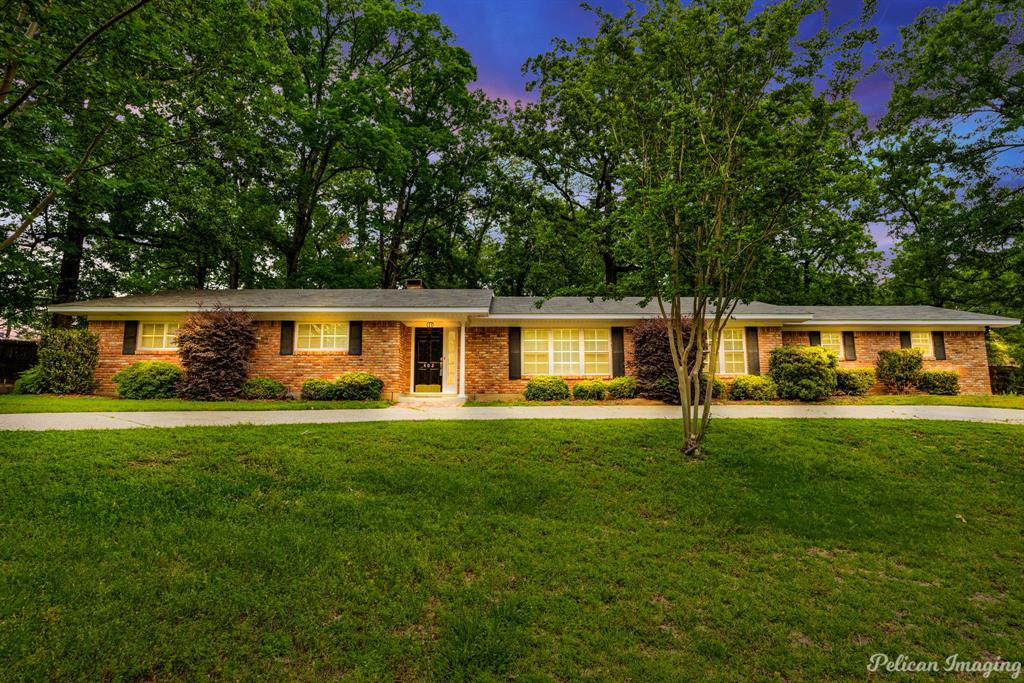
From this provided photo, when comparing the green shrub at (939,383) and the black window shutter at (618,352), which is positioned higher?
the black window shutter at (618,352)

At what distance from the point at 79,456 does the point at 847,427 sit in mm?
12489

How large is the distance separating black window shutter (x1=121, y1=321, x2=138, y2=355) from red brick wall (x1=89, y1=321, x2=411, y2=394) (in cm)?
12

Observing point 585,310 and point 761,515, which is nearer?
point 761,515

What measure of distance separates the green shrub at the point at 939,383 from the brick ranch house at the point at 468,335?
70 centimetres

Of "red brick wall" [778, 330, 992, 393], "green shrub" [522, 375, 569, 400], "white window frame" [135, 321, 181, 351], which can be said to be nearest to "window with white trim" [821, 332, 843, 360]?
"red brick wall" [778, 330, 992, 393]

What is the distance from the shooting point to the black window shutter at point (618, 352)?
13828 mm

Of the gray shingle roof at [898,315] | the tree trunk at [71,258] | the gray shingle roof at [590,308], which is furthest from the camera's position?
the tree trunk at [71,258]

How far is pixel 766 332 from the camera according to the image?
14.1 meters

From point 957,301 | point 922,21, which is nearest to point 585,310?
point 922,21

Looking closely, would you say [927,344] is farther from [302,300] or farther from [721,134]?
[302,300]

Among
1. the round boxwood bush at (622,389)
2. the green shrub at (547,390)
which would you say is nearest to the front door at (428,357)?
the green shrub at (547,390)

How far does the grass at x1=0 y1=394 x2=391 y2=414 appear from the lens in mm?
9859

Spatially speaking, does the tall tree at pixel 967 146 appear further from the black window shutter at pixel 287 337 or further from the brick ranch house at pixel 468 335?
the black window shutter at pixel 287 337

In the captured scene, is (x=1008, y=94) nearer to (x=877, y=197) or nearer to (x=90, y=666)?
(x=877, y=197)
